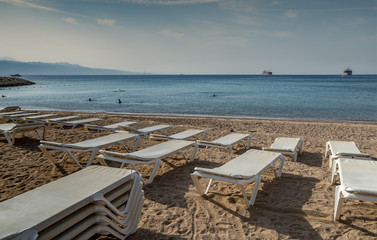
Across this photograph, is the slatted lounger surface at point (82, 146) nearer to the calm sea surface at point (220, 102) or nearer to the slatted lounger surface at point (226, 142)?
the slatted lounger surface at point (226, 142)

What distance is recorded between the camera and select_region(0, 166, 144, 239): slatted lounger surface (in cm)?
209

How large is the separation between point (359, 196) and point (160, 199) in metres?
2.65

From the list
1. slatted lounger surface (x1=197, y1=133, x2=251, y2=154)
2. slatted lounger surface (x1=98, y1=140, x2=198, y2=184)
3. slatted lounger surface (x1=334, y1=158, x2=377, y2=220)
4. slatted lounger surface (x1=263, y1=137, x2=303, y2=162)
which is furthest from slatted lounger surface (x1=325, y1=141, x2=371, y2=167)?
slatted lounger surface (x1=98, y1=140, x2=198, y2=184)

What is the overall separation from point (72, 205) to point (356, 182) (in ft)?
11.2

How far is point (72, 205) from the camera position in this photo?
2.31 metres

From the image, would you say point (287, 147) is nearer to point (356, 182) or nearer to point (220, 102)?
point (356, 182)

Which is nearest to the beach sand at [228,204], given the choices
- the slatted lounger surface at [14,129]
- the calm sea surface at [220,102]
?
the slatted lounger surface at [14,129]

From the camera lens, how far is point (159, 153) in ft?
16.7

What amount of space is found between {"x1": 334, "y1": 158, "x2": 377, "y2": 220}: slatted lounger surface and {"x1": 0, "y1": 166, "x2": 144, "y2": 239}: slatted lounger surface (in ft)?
8.12

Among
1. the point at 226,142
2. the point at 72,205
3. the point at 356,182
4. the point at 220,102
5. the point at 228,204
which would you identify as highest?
the point at 72,205

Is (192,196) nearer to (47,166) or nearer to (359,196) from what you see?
(359,196)

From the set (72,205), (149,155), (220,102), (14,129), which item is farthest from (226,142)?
(220,102)

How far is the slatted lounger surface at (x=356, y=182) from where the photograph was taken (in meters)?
3.13

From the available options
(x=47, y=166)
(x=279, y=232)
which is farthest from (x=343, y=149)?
(x=47, y=166)
